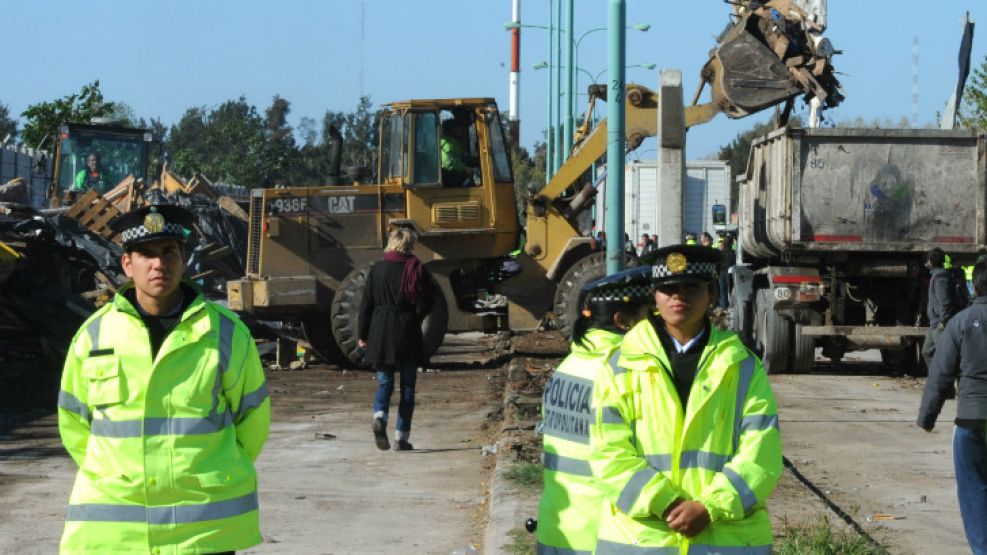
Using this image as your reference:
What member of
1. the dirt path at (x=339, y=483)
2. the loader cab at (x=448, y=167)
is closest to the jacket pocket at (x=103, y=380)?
the dirt path at (x=339, y=483)

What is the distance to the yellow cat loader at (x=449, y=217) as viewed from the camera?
61.9 ft

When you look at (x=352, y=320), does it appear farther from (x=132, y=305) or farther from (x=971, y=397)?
(x=132, y=305)

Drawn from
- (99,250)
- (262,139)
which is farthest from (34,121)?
(262,139)

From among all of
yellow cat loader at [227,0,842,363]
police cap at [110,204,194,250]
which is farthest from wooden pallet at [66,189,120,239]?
police cap at [110,204,194,250]

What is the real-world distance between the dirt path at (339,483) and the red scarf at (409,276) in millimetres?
1210

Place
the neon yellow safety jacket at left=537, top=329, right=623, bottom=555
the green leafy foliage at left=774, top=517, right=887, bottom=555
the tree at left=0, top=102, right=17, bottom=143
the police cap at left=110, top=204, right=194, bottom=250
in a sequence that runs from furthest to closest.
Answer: the tree at left=0, top=102, right=17, bottom=143, the green leafy foliage at left=774, top=517, right=887, bottom=555, the neon yellow safety jacket at left=537, top=329, right=623, bottom=555, the police cap at left=110, top=204, right=194, bottom=250

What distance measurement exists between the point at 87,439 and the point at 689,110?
1656 cm

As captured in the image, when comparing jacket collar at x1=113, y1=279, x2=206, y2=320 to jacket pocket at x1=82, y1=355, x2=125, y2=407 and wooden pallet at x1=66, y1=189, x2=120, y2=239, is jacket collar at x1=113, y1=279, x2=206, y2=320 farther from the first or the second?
wooden pallet at x1=66, y1=189, x2=120, y2=239

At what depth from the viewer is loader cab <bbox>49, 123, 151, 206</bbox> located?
92.5ft

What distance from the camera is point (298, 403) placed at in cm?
1540

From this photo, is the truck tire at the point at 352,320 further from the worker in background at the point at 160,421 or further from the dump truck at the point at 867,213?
the worker in background at the point at 160,421

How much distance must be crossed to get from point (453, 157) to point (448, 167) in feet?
0.46

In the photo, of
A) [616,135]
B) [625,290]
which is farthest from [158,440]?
[616,135]

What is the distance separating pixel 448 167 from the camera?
19047 mm
